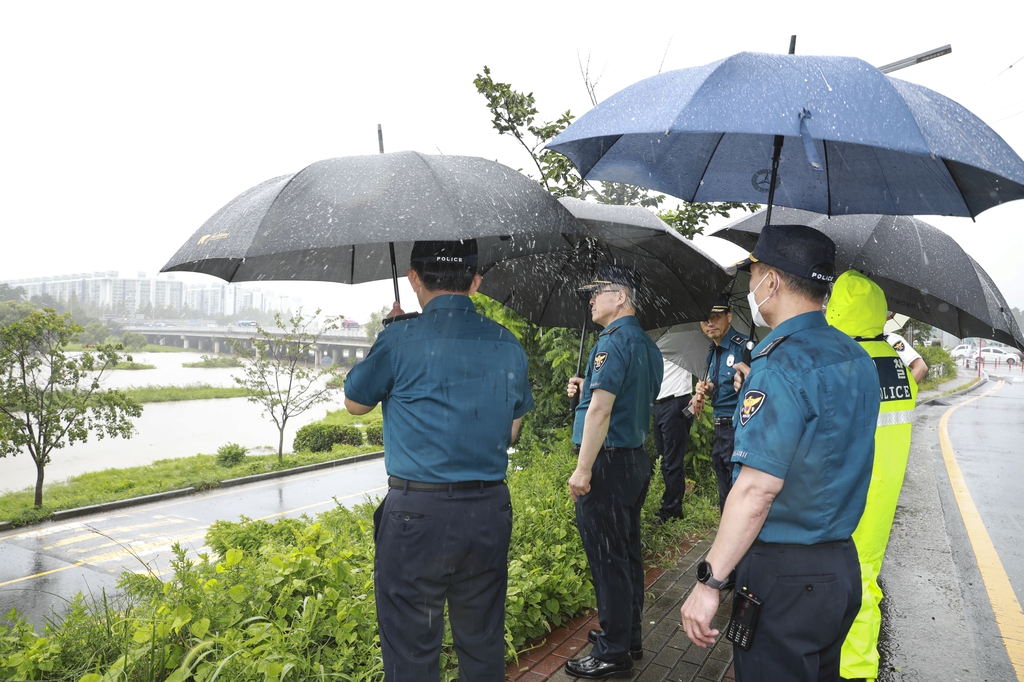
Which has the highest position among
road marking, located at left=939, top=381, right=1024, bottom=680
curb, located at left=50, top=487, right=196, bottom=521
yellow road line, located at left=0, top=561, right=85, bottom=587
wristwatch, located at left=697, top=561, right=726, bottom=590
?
wristwatch, located at left=697, top=561, right=726, bottom=590

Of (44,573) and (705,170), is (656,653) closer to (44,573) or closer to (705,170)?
(705,170)

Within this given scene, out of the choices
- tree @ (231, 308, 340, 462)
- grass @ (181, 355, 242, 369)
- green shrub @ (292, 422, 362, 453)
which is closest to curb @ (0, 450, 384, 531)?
tree @ (231, 308, 340, 462)

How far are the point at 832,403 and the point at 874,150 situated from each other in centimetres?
135

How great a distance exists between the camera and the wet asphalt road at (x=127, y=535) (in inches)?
419

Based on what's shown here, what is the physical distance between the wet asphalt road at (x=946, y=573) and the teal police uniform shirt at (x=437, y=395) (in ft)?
8.70

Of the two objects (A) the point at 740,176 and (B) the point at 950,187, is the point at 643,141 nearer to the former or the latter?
(A) the point at 740,176

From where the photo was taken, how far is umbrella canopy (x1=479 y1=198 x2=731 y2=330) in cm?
308

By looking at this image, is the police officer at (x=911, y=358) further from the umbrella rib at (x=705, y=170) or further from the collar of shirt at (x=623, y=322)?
the collar of shirt at (x=623, y=322)

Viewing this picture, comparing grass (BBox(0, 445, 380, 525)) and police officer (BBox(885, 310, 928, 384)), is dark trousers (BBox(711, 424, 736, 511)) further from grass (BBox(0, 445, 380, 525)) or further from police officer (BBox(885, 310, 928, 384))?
grass (BBox(0, 445, 380, 525))

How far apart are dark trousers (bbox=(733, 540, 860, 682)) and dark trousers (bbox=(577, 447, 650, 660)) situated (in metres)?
1.21

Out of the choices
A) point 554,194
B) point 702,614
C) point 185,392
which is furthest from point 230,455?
point 185,392

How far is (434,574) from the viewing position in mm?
1977

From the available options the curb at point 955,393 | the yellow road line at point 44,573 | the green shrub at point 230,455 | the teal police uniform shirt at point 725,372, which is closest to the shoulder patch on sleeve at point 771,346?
the teal police uniform shirt at point 725,372

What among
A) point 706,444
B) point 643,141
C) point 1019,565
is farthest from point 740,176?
point 1019,565
